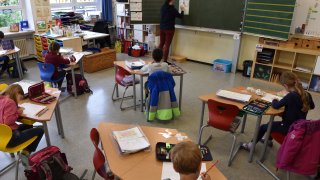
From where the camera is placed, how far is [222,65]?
6.27m

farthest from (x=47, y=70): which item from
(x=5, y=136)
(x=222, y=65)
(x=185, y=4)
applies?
(x=222, y=65)

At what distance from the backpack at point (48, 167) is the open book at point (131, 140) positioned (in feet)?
2.13

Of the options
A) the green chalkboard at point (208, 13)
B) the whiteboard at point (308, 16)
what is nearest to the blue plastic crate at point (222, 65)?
the green chalkboard at point (208, 13)

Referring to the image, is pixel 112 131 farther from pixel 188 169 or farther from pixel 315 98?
pixel 315 98

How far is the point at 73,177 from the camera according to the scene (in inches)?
97.0

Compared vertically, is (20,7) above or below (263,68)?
above

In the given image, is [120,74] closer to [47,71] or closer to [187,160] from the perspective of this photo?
[47,71]

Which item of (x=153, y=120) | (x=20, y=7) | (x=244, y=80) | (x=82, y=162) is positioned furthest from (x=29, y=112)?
(x=20, y=7)

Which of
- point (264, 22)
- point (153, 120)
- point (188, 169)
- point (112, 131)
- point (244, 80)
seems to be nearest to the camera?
point (188, 169)

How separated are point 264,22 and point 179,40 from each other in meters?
2.50

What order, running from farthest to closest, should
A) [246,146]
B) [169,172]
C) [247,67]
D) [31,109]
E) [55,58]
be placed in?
[247,67]
[55,58]
[246,146]
[31,109]
[169,172]

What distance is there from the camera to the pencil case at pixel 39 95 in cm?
295

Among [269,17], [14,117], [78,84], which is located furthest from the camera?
[269,17]

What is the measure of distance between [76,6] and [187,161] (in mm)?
7461
